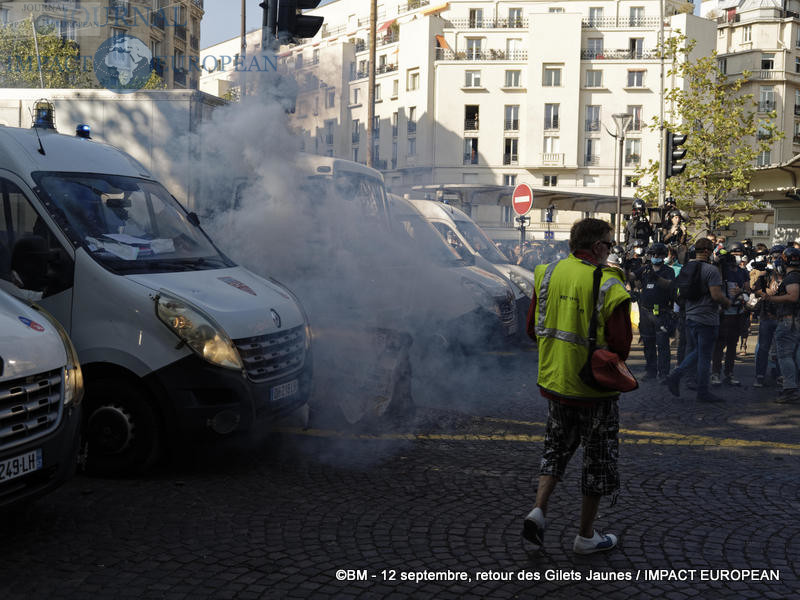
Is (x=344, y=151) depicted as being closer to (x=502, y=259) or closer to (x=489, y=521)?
(x=502, y=259)

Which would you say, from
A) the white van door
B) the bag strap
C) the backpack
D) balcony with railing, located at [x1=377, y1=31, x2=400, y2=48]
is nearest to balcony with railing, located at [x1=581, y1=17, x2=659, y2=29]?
balcony with railing, located at [x1=377, y1=31, x2=400, y2=48]

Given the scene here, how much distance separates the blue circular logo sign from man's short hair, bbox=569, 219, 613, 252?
28.4ft

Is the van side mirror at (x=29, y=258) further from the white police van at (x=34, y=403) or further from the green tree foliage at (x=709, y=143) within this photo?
the green tree foliage at (x=709, y=143)

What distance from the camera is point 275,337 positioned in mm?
5633

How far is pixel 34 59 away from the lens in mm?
28047

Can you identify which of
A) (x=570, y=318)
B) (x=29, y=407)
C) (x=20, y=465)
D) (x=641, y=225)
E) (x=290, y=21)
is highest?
(x=290, y=21)

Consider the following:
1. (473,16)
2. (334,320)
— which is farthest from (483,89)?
(334,320)

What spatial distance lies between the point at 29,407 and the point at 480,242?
34.1ft

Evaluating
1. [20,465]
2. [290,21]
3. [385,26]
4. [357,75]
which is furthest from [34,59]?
[385,26]

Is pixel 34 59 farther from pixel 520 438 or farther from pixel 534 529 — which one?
pixel 534 529

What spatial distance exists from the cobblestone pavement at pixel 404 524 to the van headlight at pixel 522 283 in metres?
5.98

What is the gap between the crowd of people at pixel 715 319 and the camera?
28.3 ft

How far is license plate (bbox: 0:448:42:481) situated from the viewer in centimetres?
373

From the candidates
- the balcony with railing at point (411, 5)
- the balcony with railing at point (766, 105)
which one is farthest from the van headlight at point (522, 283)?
the balcony with railing at point (766, 105)
